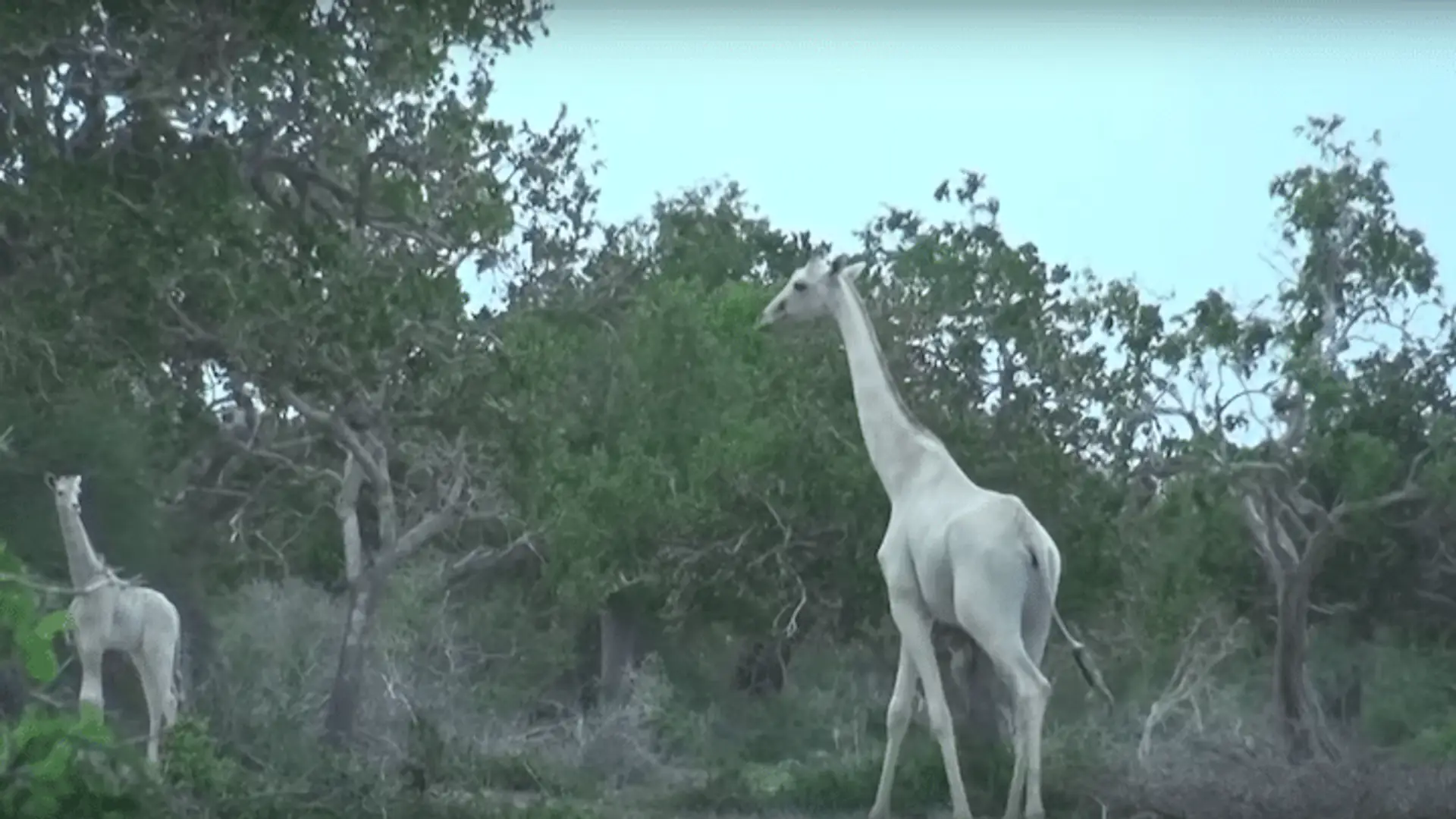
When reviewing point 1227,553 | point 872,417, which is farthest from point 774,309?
point 1227,553

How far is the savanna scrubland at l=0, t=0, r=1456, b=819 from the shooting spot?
6000 mm

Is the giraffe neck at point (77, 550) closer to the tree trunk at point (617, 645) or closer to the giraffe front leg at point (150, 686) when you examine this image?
the giraffe front leg at point (150, 686)

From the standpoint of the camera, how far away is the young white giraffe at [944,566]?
18.1 feet

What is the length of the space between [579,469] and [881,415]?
14.9 feet

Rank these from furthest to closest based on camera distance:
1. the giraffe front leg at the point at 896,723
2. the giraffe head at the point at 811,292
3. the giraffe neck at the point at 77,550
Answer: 1. the giraffe neck at the point at 77,550
2. the giraffe head at the point at 811,292
3. the giraffe front leg at the point at 896,723

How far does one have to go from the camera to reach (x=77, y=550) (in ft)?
22.6

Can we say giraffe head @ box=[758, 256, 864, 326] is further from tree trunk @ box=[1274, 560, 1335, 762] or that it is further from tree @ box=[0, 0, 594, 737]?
tree trunk @ box=[1274, 560, 1335, 762]

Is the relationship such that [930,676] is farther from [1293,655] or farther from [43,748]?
[1293,655]

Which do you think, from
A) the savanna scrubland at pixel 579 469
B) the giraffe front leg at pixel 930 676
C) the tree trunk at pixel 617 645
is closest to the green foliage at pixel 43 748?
the savanna scrubland at pixel 579 469

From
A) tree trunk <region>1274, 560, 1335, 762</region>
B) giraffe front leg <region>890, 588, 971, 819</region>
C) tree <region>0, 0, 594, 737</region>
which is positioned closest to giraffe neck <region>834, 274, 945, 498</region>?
giraffe front leg <region>890, 588, 971, 819</region>

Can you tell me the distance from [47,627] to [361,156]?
3365 millimetres

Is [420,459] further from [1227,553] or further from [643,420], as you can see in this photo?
[1227,553]

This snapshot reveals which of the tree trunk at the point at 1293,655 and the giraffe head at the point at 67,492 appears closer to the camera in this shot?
the giraffe head at the point at 67,492

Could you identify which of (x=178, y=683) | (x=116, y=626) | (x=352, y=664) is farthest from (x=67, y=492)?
(x=352, y=664)
